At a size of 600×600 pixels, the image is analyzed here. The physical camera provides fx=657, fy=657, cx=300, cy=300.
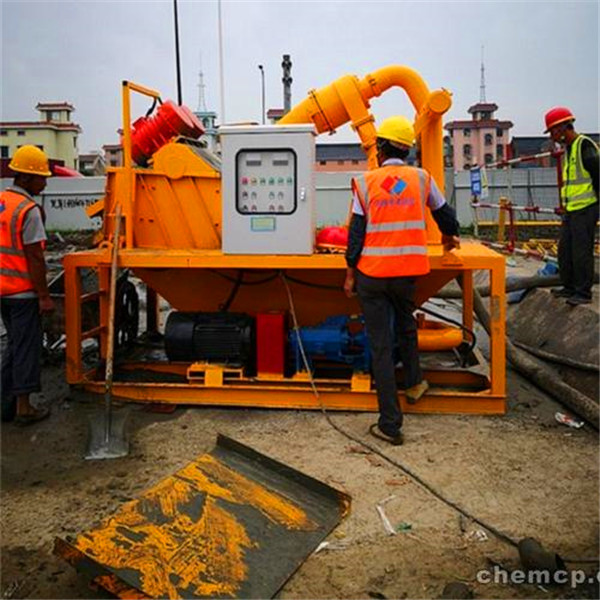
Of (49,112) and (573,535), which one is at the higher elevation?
(49,112)

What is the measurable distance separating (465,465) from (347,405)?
1.20 meters

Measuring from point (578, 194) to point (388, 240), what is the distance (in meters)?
2.52

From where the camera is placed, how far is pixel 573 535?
319 centimetres

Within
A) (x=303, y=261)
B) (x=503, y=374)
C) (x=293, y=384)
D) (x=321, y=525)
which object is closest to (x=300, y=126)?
(x=303, y=261)

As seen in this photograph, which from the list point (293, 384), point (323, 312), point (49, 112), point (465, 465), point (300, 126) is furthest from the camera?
point (49, 112)

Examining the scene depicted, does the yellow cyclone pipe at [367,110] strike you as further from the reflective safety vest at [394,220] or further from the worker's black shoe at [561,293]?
the worker's black shoe at [561,293]

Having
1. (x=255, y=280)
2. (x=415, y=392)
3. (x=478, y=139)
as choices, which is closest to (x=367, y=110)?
(x=255, y=280)

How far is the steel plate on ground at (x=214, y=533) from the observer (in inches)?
107

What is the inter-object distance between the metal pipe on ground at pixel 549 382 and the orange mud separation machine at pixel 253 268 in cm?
36

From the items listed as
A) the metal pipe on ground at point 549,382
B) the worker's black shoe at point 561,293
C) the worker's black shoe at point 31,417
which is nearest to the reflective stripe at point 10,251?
the worker's black shoe at point 31,417

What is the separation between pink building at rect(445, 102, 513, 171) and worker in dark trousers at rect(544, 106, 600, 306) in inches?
1554

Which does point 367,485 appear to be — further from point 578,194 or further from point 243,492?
point 578,194

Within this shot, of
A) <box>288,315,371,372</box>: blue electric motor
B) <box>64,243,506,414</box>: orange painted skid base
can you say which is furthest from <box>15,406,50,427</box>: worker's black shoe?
<box>288,315,371,372</box>: blue electric motor

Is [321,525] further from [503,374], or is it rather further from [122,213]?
[122,213]
